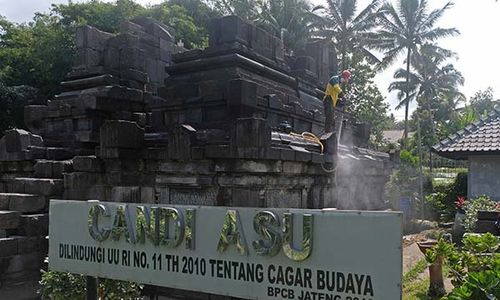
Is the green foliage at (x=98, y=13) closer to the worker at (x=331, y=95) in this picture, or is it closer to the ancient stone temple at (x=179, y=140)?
the ancient stone temple at (x=179, y=140)

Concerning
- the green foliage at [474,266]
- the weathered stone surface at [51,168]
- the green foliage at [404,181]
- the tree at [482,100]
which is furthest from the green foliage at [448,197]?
the tree at [482,100]

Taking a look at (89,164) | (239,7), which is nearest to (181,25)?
(239,7)

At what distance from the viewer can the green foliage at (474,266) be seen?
3520 millimetres

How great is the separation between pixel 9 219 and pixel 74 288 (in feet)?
5.90

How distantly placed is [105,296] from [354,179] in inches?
201

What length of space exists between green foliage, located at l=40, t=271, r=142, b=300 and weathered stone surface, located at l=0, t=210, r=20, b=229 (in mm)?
1407

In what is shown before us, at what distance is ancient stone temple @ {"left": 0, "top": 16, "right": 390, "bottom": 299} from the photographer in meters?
5.57

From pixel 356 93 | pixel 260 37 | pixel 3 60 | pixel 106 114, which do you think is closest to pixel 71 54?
pixel 3 60

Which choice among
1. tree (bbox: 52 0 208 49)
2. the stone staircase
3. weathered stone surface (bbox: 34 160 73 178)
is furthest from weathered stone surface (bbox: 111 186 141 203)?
tree (bbox: 52 0 208 49)

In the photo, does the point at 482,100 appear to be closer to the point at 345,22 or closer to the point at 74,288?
the point at 345,22

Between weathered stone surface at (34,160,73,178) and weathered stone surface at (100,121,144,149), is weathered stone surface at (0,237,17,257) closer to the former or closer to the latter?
weathered stone surface at (34,160,73,178)

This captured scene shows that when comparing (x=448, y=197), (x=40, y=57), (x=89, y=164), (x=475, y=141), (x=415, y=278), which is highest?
(x=40, y=57)

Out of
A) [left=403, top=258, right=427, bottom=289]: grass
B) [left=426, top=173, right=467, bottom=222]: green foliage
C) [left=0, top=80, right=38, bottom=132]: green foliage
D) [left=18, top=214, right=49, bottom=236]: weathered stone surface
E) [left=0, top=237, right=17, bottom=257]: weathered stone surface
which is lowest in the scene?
[left=403, top=258, right=427, bottom=289]: grass

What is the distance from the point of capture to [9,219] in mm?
5852
